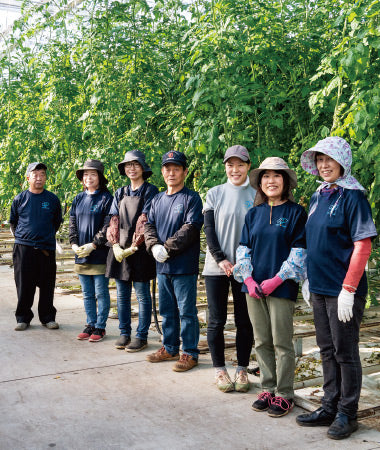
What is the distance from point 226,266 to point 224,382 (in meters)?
0.83

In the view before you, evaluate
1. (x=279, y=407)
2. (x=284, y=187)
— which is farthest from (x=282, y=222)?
(x=279, y=407)

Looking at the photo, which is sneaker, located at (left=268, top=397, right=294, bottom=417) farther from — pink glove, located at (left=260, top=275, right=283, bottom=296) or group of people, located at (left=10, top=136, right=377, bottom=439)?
pink glove, located at (left=260, top=275, right=283, bottom=296)

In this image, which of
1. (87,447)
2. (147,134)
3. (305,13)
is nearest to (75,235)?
(147,134)

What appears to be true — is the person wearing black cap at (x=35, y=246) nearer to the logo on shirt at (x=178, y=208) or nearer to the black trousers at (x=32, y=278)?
the black trousers at (x=32, y=278)

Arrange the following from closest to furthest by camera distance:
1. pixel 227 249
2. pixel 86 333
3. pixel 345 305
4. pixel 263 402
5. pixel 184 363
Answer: pixel 345 305 → pixel 263 402 → pixel 227 249 → pixel 184 363 → pixel 86 333

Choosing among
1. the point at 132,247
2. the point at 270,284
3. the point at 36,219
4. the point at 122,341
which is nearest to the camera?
the point at 270,284

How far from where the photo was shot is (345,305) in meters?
2.95

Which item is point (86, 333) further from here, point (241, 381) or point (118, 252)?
point (241, 381)

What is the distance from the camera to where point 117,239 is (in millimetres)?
4848

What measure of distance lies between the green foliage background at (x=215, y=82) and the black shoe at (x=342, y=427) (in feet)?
5.28

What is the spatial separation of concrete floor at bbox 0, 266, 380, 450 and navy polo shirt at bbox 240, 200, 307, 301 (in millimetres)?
799

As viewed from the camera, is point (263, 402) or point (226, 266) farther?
point (226, 266)

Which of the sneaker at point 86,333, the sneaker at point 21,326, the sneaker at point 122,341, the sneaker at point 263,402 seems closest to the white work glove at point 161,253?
the sneaker at point 122,341

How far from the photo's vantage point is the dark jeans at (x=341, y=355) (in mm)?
3031
